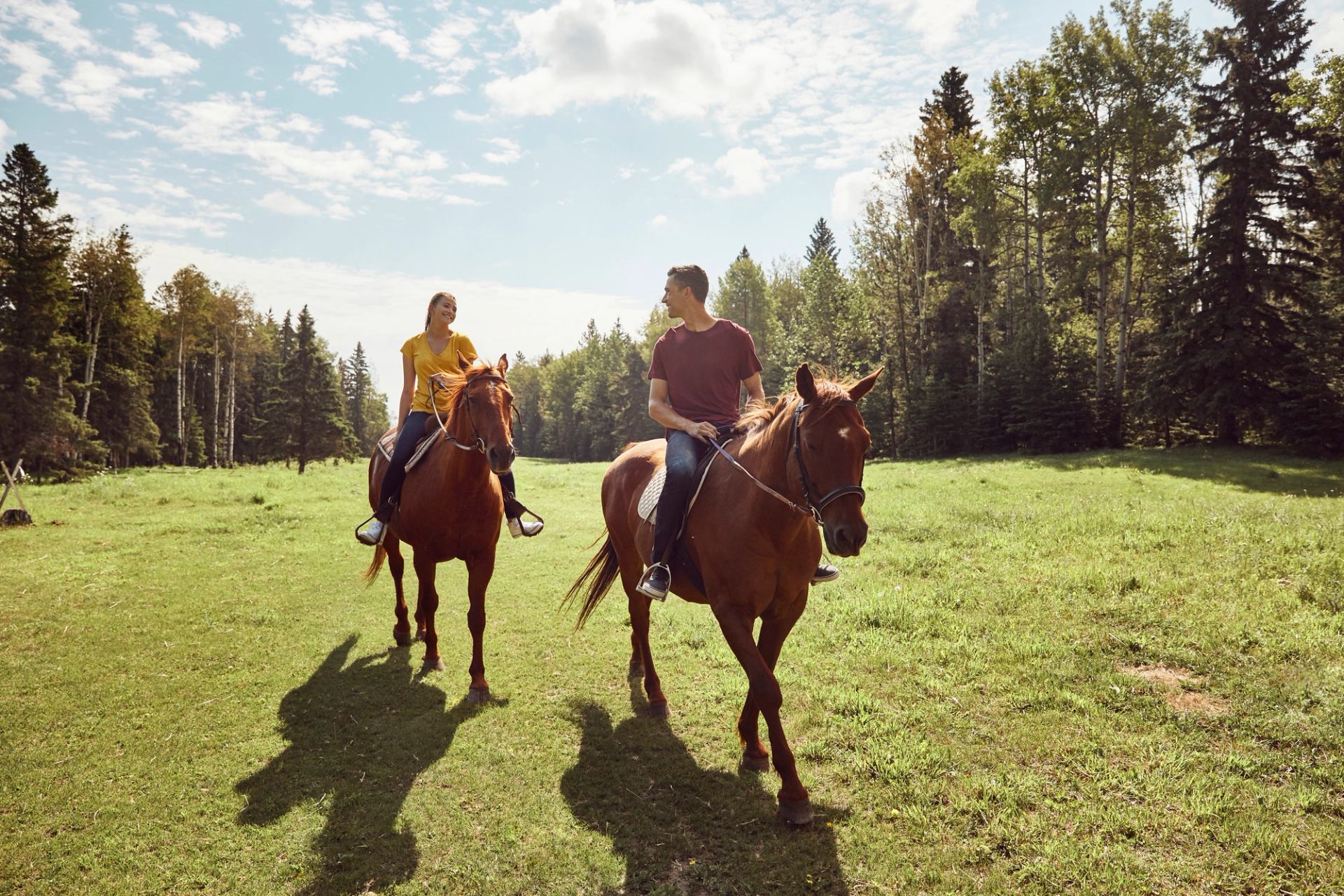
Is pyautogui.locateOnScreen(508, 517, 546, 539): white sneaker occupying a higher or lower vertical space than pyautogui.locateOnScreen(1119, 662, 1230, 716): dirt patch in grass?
higher

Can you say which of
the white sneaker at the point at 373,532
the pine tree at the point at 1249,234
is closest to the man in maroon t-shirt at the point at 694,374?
the white sneaker at the point at 373,532

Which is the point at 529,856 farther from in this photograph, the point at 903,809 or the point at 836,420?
the point at 836,420

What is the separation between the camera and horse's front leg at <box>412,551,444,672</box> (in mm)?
6465

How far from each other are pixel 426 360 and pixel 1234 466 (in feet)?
71.3

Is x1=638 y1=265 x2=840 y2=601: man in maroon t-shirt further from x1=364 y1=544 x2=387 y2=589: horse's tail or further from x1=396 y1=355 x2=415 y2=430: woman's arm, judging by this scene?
x1=364 y1=544 x2=387 y2=589: horse's tail

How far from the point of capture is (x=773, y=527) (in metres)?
4.05

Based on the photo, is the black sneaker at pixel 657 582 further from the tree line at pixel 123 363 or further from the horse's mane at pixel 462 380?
the tree line at pixel 123 363

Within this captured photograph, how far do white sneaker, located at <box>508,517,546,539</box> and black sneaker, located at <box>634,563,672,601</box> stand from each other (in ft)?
7.36

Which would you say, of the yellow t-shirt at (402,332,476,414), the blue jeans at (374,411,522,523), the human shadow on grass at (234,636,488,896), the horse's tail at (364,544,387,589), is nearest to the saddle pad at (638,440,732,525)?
the blue jeans at (374,411,522,523)

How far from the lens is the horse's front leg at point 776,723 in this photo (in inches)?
152

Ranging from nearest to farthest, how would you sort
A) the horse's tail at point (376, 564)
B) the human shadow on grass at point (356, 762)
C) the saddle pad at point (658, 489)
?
the human shadow on grass at point (356, 762)
the saddle pad at point (658, 489)
the horse's tail at point (376, 564)

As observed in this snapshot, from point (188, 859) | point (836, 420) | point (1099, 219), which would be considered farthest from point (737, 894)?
point (1099, 219)

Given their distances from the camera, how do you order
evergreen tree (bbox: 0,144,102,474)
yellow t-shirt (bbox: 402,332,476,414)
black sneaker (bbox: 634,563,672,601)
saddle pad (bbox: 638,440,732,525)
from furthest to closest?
evergreen tree (bbox: 0,144,102,474) < yellow t-shirt (bbox: 402,332,476,414) < saddle pad (bbox: 638,440,732,525) < black sneaker (bbox: 634,563,672,601)

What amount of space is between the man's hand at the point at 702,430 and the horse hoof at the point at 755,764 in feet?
8.07
